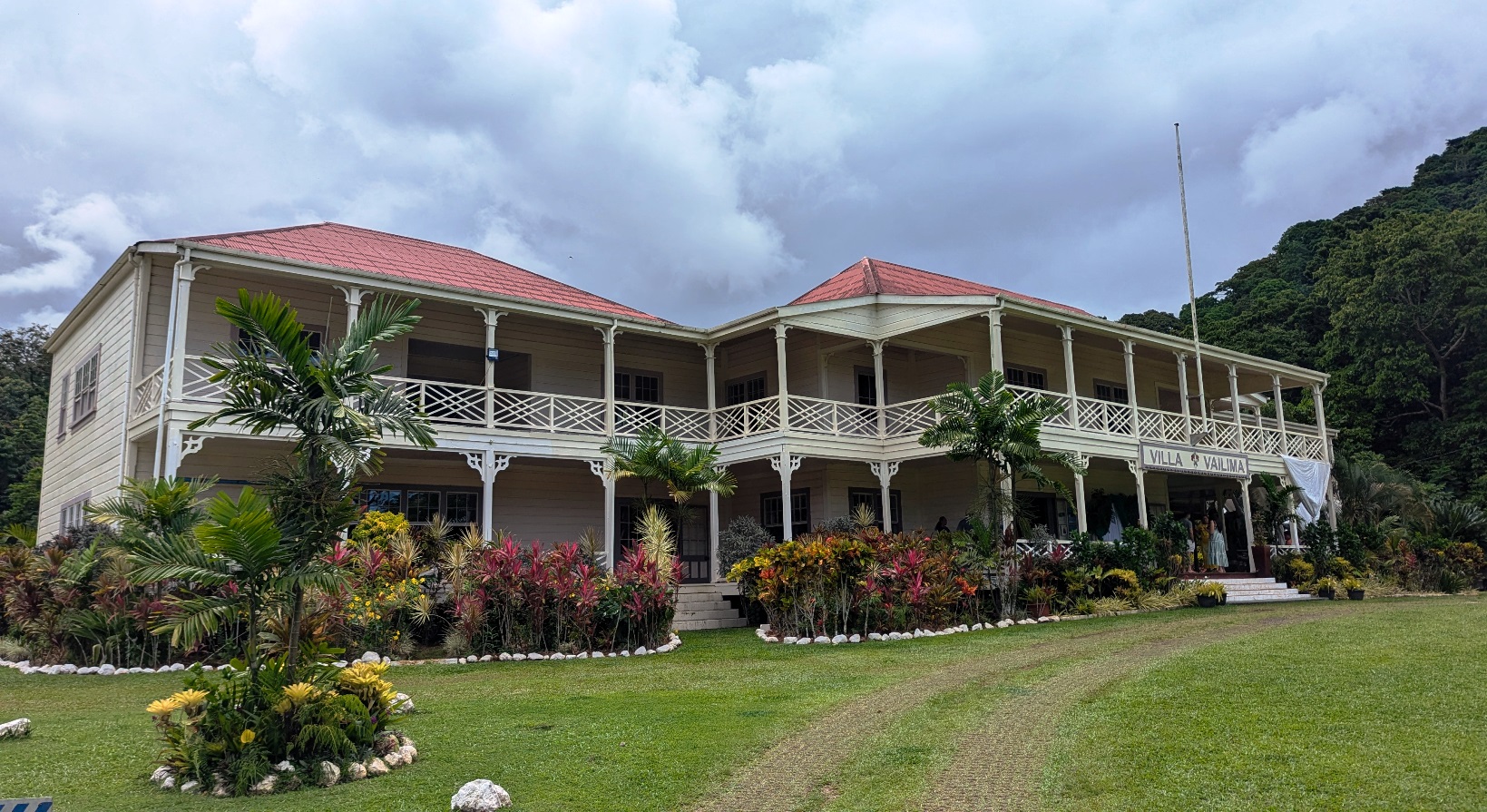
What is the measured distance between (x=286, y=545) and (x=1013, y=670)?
23.0 ft

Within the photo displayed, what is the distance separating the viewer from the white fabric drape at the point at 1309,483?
23688 millimetres

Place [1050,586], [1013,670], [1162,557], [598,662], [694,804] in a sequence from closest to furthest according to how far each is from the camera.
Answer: [694,804], [1013,670], [598,662], [1050,586], [1162,557]

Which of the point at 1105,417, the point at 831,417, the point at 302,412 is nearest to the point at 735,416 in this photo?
the point at 831,417

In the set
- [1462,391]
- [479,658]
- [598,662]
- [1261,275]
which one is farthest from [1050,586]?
[1261,275]

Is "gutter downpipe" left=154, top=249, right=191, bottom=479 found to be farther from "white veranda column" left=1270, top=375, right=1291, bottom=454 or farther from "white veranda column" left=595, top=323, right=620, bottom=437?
"white veranda column" left=1270, top=375, right=1291, bottom=454

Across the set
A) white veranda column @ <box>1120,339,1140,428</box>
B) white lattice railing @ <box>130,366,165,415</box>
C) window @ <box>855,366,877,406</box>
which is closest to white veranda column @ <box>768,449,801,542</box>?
window @ <box>855,366,877,406</box>

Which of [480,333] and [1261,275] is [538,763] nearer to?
[480,333]

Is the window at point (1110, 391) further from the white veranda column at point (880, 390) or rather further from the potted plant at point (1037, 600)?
the potted plant at point (1037, 600)

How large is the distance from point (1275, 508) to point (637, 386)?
14394 mm

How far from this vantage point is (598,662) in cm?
1234

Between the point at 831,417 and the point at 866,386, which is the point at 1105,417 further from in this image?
the point at 831,417

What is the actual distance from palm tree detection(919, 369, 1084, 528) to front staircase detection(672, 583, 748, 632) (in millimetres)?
4434

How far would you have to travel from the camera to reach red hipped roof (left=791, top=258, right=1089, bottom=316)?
70.0 feet

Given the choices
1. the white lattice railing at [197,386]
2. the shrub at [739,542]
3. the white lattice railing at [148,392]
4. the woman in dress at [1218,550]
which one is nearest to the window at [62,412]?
the white lattice railing at [148,392]
